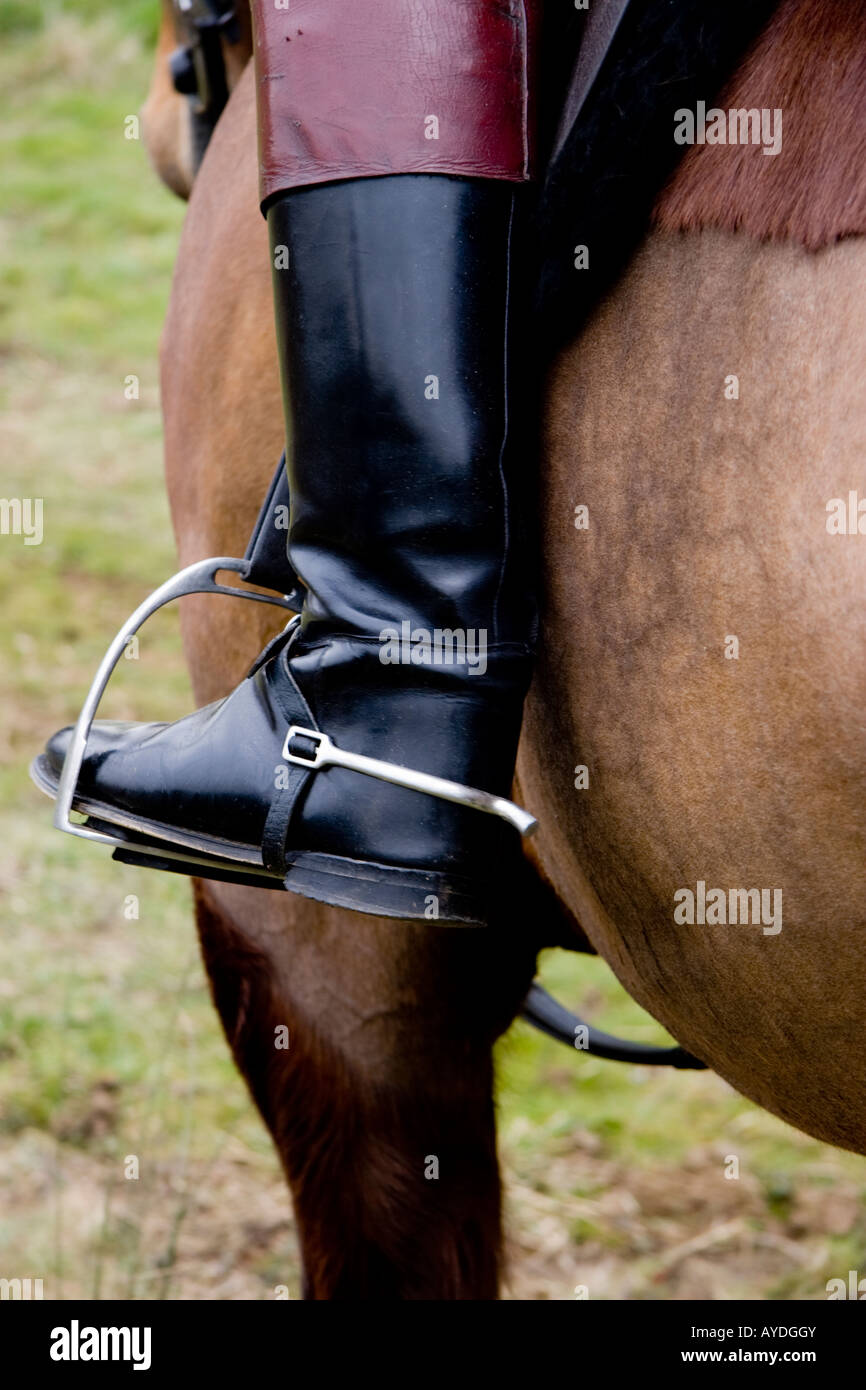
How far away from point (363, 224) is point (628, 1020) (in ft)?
8.40

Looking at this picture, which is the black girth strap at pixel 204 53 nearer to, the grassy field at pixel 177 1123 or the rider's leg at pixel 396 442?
the rider's leg at pixel 396 442

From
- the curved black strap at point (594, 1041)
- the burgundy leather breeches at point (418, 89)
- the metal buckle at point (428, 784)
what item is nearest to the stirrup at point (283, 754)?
the metal buckle at point (428, 784)

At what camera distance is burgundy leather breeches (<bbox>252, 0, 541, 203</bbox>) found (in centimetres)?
114

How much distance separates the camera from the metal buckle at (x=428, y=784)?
3.85 ft

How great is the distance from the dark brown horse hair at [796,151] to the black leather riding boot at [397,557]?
0.18 meters

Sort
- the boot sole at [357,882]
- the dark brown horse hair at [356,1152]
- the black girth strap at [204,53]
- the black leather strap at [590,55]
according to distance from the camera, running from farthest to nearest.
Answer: the black girth strap at [204,53] → the dark brown horse hair at [356,1152] → the boot sole at [357,882] → the black leather strap at [590,55]

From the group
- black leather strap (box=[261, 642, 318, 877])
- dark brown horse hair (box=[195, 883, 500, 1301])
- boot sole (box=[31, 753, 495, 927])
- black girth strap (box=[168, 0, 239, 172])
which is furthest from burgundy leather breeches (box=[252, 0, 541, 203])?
dark brown horse hair (box=[195, 883, 500, 1301])

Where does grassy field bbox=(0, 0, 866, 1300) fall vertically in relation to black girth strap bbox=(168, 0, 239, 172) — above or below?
below

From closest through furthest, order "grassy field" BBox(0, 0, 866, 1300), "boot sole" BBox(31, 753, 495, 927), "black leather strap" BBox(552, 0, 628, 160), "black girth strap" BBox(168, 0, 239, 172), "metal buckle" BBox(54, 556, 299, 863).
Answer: "black leather strap" BBox(552, 0, 628, 160)
"boot sole" BBox(31, 753, 495, 927)
"metal buckle" BBox(54, 556, 299, 863)
"black girth strap" BBox(168, 0, 239, 172)
"grassy field" BBox(0, 0, 866, 1300)

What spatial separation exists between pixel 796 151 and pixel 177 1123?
7.65 feet

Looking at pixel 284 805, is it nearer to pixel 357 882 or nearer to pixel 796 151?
pixel 357 882

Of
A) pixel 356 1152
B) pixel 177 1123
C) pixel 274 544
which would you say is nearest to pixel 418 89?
pixel 274 544

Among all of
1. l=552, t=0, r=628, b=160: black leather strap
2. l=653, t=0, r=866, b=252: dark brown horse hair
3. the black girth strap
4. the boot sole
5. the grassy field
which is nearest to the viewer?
l=653, t=0, r=866, b=252: dark brown horse hair

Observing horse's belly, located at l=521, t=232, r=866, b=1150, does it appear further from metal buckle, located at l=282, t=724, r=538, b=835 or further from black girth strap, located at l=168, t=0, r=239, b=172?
black girth strap, located at l=168, t=0, r=239, b=172
